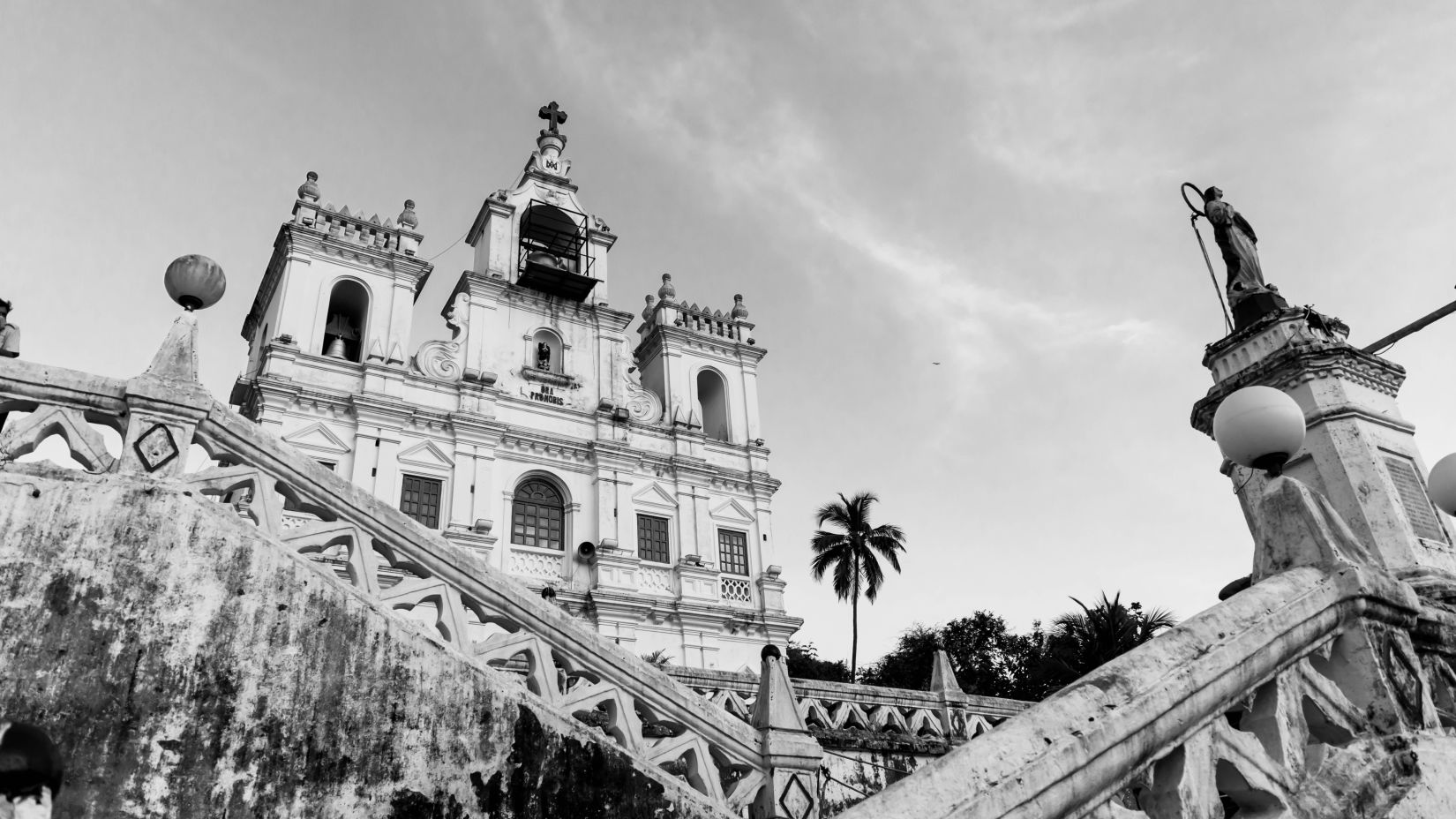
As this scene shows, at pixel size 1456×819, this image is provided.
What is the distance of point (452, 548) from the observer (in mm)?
5805

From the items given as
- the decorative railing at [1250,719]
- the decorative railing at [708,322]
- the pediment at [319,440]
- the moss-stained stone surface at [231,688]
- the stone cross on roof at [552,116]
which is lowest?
the decorative railing at [1250,719]

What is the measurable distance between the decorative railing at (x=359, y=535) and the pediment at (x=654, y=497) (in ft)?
55.5

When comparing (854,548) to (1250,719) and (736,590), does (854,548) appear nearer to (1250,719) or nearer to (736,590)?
(736,590)

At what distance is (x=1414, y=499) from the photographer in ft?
19.2

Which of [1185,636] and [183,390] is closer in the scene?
[1185,636]

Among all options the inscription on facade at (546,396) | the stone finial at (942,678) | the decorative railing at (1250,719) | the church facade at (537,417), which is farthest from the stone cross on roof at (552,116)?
the decorative railing at (1250,719)

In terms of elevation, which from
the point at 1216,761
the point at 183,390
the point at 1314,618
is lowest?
the point at 1216,761

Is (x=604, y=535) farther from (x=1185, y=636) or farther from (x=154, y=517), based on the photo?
(x=1185, y=636)

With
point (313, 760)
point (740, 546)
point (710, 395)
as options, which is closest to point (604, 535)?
point (740, 546)

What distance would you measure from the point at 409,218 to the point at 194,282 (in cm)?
1959

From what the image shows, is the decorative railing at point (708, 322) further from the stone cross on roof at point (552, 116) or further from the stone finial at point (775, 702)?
the stone finial at point (775, 702)

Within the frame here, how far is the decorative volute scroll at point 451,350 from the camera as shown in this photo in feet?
73.3

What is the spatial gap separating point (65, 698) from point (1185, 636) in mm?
4894

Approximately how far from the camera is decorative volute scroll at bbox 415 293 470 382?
22344 mm
